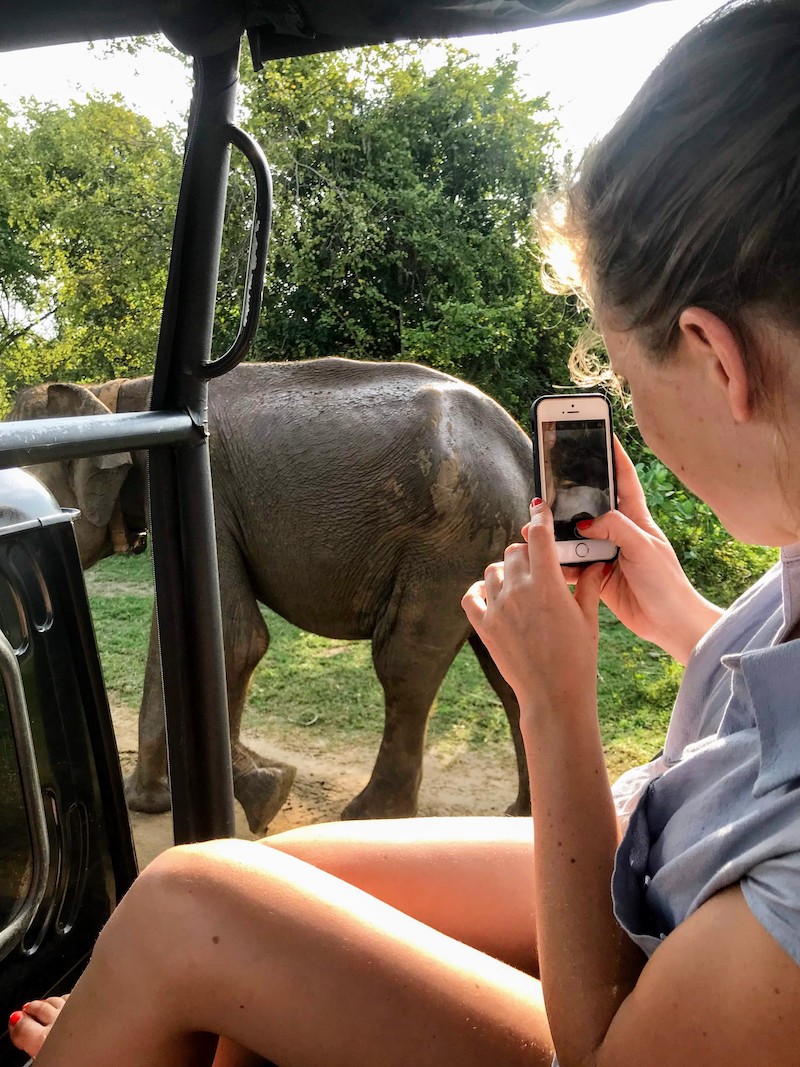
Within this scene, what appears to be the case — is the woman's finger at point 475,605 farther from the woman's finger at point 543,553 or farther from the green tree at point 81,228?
the green tree at point 81,228

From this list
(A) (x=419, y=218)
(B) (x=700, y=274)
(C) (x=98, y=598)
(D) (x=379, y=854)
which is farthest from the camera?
(C) (x=98, y=598)

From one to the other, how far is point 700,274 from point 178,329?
0.59 m

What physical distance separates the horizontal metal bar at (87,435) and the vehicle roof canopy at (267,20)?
0.32m

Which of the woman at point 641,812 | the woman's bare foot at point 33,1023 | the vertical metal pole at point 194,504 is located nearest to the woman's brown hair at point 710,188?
the woman at point 641,812

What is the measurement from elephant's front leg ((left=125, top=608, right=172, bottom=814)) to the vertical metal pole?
1224 mm

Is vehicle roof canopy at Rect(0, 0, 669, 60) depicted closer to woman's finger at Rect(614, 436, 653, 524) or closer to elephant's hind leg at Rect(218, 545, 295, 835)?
woman's finger at Rect(614, 436, 653, 524)

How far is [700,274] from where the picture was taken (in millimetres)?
428

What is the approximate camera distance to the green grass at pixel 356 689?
2590mm

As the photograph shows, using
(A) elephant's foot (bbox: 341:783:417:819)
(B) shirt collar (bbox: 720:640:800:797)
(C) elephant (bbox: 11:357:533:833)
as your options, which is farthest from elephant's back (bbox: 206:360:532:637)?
(B) shirt collar (bbox: 720:640:800:797)

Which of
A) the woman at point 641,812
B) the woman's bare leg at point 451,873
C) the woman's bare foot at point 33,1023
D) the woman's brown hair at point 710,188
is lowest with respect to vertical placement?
the woman's bare foot at point 33,1023

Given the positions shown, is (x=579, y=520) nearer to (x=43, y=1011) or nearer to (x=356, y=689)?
(x=43, y=1011)

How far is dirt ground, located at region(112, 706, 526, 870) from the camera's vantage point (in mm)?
2168

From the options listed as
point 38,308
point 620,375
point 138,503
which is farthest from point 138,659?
point 620,375

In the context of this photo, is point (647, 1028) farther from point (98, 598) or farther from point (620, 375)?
point (98, 598)
